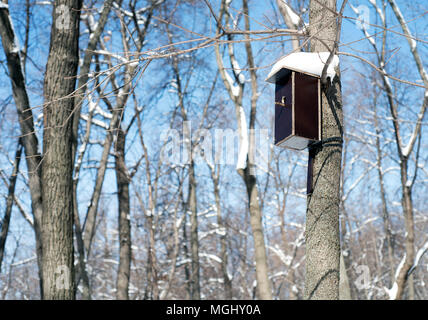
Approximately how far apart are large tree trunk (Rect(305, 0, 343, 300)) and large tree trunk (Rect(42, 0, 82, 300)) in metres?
2.38

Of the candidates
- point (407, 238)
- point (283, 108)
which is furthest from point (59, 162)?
point (407, 238)

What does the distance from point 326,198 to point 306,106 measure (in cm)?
62

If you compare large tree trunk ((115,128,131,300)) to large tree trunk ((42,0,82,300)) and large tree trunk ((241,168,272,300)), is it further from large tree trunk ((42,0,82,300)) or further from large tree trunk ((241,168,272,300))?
large tree trunk ((42,0,82,300))

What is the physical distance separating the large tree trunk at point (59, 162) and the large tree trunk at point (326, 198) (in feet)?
7.82

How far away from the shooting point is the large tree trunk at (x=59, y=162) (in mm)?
4355

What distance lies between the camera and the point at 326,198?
287cm

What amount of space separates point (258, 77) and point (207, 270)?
421 inches

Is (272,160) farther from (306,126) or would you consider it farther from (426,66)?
(306,126)

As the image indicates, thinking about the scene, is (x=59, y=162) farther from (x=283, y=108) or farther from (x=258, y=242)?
(x=258, y=242)

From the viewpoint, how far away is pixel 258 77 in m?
9.23

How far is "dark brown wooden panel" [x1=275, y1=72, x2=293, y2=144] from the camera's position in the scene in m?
3.12

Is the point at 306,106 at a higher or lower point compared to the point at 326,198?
higher

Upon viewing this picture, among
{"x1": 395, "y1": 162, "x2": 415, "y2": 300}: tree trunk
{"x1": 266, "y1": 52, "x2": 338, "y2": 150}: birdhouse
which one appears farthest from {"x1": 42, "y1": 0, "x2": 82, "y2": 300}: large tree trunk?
{"x1": 395, "y1": 162, "x2": 415, "y2": 300}: tree trunk

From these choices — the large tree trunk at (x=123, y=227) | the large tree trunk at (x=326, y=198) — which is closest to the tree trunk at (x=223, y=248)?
the large tree trunk at (x=123, y=227)
